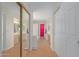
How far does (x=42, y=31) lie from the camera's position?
65.1ft

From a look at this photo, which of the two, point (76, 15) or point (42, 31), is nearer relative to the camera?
point (76, 15)

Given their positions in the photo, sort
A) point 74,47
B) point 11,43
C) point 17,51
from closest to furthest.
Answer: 1. point 74,47
2. point 17,51
3. point 11,43

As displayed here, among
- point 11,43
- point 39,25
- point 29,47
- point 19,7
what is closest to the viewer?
point 19,7

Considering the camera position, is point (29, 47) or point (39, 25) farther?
point (39, 25)

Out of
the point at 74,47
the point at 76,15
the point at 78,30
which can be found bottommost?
the point at 74,47

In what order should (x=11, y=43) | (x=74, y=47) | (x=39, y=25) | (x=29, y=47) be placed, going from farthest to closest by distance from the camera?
(x=39, y=25) < (x=29, y=47) < (x=11, y=43) < (x=74, y=47)

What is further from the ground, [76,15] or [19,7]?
[19,7]

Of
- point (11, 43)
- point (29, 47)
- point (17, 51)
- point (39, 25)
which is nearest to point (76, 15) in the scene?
point (17, 51)

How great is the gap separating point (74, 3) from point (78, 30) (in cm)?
63

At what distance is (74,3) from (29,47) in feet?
15.8

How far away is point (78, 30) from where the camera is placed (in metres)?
2.85

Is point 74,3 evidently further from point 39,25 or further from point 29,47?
point 39,25

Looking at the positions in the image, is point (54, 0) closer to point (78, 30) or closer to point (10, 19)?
point (10, 19)

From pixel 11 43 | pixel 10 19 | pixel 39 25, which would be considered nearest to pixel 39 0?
pixel 10 19
